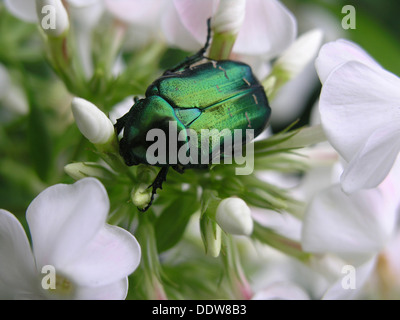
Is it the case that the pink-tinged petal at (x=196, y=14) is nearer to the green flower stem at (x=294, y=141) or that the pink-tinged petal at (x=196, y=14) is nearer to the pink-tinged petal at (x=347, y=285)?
the green flower stem at (x=294, y=141)

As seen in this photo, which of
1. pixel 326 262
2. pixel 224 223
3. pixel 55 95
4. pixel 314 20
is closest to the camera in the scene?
pixel 224 223

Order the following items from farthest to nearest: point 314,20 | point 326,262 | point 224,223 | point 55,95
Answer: point 314,20, point 55,95, point 326,262, point 224,223

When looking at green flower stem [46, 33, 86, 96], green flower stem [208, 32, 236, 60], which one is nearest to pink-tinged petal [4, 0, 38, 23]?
green flower stem [46, 33, 86, 96]

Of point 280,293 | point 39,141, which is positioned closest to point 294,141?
point 280,293

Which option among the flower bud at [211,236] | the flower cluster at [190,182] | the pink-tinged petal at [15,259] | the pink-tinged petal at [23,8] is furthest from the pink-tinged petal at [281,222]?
the pink-tinged petal at [23,8]

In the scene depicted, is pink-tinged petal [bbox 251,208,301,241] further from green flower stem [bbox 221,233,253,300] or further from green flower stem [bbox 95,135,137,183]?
green flower stem [bbox 95,135,137,183]

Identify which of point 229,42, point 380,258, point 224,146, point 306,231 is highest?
point 229,42

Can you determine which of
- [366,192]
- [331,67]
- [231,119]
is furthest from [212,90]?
Answer: [366,192]
